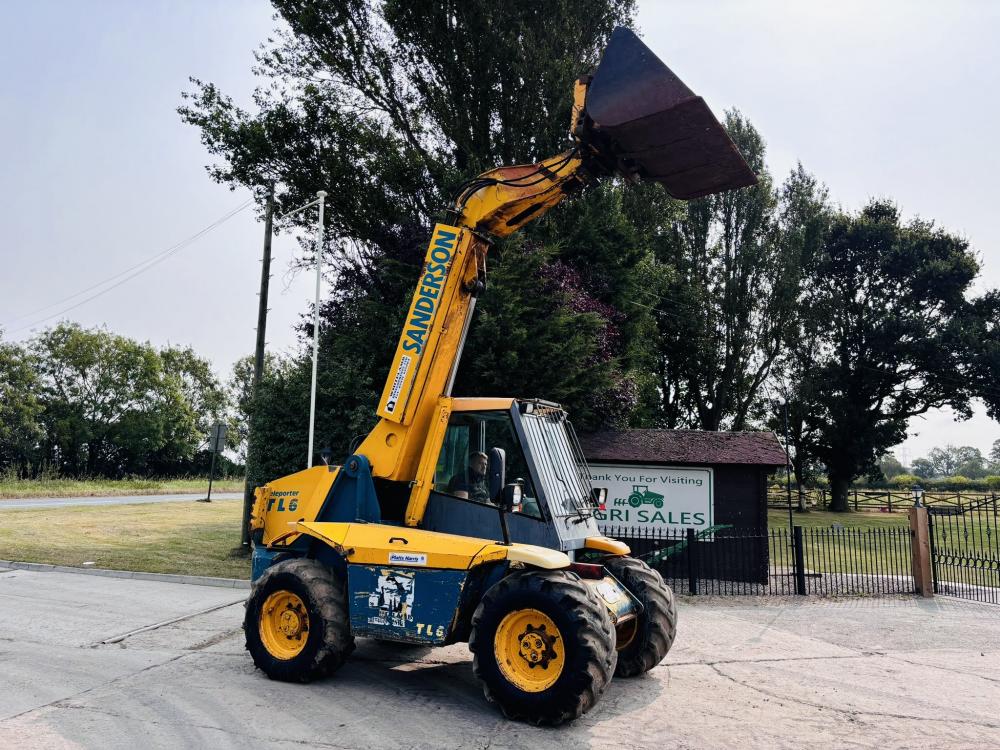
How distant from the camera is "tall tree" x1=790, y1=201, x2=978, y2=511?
37.2 meters

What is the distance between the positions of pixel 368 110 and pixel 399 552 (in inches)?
630

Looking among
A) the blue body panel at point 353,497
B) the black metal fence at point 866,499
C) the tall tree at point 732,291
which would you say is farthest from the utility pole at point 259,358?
the black metal fence at point 866,499

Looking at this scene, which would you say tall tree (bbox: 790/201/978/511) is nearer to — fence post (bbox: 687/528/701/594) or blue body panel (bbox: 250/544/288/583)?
fence post (bbox: 687/528/701/594)

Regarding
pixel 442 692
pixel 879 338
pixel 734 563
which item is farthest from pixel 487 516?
pixel 879 338

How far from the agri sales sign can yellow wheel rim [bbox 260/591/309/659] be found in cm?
826

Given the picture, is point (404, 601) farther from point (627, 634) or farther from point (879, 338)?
point (879, 338)

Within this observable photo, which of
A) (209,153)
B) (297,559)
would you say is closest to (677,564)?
(297,559)

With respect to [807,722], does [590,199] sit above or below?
above

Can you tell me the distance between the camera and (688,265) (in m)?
31.8

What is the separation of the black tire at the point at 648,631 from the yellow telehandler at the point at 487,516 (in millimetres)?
17

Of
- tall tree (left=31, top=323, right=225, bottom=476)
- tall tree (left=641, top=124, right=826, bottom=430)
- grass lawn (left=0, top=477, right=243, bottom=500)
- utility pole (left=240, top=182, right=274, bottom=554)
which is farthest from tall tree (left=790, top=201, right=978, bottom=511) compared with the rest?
tall tree (left=31, top=323, right=225, bottom=476)

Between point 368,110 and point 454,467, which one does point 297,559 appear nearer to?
point 454,467

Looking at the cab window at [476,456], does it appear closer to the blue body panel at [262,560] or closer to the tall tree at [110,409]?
the blue body panel at [262,560]

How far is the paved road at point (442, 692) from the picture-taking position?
18.2ft
